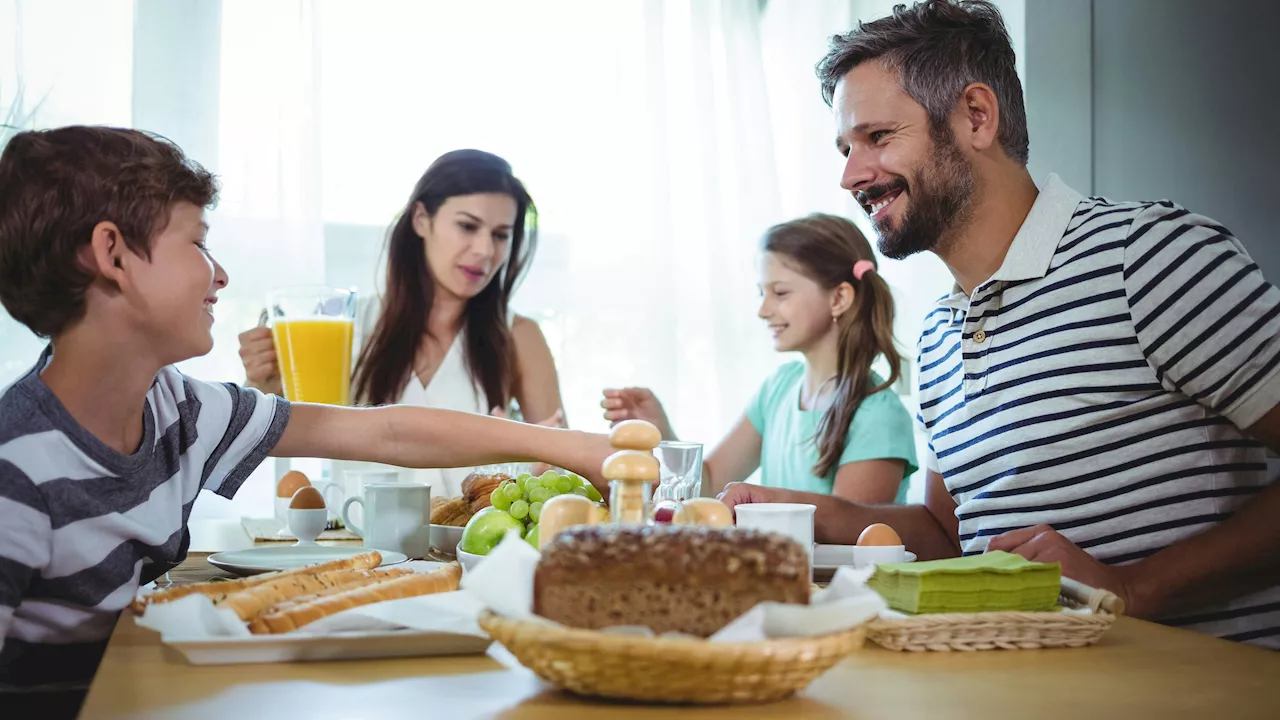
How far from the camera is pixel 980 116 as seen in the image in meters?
1.73

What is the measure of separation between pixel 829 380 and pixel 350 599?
2.01 metres

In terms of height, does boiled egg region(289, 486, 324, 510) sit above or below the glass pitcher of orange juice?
below

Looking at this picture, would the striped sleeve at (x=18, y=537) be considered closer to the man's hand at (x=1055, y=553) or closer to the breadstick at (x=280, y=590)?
the breadstick at (x=280, y=590)

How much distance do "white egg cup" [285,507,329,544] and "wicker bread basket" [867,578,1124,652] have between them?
3.35 feet

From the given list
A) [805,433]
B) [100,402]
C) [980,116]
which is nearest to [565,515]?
[100,402]

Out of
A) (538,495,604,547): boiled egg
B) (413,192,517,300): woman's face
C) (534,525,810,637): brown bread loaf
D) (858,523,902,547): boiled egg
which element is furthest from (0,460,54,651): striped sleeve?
(413,192,517,300): woman's face

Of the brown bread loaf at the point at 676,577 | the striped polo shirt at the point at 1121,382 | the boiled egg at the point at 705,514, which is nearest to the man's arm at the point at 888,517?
the striped polo shirt at the point at 1121,382

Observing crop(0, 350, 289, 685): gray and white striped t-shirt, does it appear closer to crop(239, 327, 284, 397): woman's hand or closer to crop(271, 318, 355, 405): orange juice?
crop(271, 318, 355, 405): orange juice

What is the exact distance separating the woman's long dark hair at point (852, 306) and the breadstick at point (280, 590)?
1.71 m

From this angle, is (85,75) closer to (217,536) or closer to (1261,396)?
(217,536)

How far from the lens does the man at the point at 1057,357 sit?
1379mm

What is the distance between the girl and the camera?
98.7 inches

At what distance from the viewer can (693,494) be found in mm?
1686

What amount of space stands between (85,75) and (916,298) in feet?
8.79
